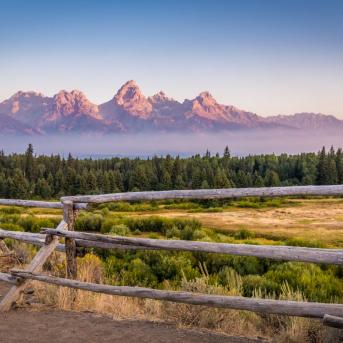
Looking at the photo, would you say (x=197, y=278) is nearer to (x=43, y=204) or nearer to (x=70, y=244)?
(x=70, y=244)

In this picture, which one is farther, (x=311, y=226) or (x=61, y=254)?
(x=311, y=226)

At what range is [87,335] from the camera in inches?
187

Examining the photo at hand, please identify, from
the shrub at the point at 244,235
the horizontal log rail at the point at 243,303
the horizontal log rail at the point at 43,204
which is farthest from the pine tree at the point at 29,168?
the horizontal log rail at the point at 243,303

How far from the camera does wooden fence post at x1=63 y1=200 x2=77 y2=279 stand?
20.1 ft

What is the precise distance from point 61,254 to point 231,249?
16.5 ft

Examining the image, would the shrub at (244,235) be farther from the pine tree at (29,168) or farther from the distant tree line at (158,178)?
the pine tree at (29,168)

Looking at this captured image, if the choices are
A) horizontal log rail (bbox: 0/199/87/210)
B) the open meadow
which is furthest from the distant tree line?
horizontal log rail (bbox: 0/199/87/210)

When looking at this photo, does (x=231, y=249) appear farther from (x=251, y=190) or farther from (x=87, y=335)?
(x=87, y=335)

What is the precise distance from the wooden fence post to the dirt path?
36.3 inches

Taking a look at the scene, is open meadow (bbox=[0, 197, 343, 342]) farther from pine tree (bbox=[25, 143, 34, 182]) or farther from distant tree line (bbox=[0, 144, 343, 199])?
pine tree (bbox=[25, 143, 34, 182])

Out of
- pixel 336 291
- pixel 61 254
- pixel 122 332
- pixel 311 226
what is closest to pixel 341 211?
pixel 311 226

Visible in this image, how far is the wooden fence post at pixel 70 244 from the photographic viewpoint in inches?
241

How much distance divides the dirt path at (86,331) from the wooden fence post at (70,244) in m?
0.92

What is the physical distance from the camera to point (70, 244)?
6.25 m
